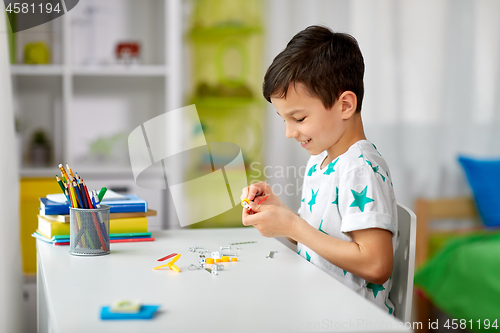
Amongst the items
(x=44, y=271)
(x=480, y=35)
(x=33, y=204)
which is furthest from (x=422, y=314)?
(x=44, y=271)

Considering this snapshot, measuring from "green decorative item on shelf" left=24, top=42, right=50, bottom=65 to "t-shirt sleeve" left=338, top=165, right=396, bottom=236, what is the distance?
5.39 feet

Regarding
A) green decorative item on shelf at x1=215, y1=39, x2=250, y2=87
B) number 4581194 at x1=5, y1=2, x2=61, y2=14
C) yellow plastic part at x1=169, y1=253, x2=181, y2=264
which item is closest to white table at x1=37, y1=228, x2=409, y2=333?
yellow plastic part at x1=169, y1=253, x2=181, y2=264

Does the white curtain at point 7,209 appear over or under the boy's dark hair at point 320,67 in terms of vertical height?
under

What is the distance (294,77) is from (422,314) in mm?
1655

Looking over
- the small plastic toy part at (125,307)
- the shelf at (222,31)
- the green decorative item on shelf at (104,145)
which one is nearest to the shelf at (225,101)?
the shelf at (222,31)

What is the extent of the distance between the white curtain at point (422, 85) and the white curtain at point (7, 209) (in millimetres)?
1184

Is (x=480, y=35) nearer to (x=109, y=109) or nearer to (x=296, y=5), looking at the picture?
(x=296, y=5)

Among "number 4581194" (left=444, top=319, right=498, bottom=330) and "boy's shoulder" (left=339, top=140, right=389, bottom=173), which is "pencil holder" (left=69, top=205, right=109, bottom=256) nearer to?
"boy's shoulder" (left=339, top=140, right=389, bottom=173)

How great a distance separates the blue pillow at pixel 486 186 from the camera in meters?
2.21

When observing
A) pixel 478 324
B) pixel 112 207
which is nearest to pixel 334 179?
pixel 112 207

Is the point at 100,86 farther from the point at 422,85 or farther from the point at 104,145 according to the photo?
the point at 422,85

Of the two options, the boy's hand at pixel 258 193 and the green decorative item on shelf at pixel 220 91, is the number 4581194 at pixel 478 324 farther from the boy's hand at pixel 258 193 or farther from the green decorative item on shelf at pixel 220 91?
the green decorative item on shelf at pixel 220 91

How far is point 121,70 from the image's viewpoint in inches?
82.0

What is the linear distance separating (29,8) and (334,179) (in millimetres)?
1801
